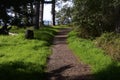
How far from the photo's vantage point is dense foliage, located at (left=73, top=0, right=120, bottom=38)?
26.4m

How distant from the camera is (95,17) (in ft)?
91.5

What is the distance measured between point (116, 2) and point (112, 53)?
4.62 metres

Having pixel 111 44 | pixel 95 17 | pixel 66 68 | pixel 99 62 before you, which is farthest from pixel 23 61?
pixel 95 17

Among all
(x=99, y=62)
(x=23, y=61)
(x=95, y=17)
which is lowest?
(x=23, y=61)

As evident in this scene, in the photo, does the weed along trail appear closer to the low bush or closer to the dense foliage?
the low bush

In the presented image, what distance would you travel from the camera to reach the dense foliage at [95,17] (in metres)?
26.4

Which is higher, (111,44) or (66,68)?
(111,44)

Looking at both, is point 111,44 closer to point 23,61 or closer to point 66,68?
point 66,68

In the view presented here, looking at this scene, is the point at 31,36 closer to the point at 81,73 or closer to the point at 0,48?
the point at 0,48

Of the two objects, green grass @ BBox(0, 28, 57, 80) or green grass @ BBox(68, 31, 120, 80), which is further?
green grass @ BBox(0, 28, 57, 80)

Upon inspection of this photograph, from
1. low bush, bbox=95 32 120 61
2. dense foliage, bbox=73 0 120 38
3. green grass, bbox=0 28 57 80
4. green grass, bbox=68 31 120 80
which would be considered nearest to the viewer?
green grass, bbox=68 31 120 80

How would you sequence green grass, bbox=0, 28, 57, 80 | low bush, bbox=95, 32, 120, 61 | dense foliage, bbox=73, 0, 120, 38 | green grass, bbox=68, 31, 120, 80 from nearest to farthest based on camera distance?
green grass, bbox=68, 31, 120, 80 < green grass, bbox=0, 28, 57, 80 < low bush, bbox=95, 32, 120, 61 < dense foliage, bbox=73, 0, 120, 38

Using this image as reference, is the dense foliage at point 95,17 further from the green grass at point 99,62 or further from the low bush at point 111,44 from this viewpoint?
the green grass at point 99,62

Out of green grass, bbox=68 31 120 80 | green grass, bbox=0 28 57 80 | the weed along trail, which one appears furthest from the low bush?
green grass, bbox=0 28 57 80
